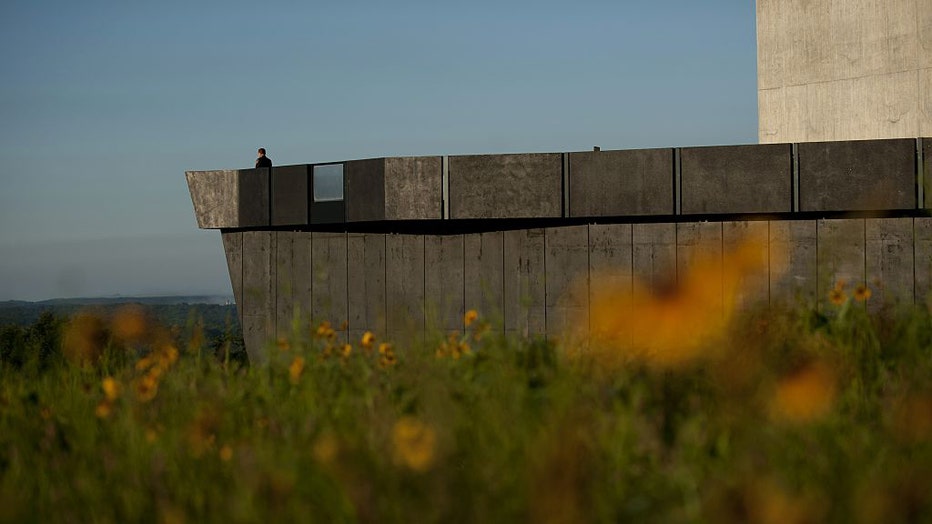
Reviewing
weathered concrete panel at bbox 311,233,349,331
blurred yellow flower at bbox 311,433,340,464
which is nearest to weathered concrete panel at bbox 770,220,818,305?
weathered concrete panel at bbox 311,233,349,331

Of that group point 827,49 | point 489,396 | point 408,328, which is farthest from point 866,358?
point 827,49

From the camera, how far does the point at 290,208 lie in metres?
15.0

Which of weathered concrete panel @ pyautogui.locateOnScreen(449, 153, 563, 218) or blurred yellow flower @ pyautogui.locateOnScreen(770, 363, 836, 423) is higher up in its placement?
weathered concrete panel @ pyautogui.locateOnScreen(449, 153, 563, 218)

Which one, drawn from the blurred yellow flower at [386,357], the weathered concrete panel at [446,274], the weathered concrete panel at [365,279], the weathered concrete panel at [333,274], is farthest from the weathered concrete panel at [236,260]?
the blurred yellow flower at [386,357]

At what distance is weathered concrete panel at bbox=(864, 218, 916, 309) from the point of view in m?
12.5

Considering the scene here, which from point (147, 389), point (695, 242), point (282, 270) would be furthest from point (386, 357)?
point (282, 270)

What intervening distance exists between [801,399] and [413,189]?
34.9 ft

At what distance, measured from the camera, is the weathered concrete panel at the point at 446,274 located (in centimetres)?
1387

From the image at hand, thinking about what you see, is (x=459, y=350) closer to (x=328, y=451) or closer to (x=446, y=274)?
(x=328, y=451)

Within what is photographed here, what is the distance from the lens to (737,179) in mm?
12820

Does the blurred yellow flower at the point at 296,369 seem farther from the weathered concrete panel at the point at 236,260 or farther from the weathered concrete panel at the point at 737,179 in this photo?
the weathered concrete panel at the point at 236,260

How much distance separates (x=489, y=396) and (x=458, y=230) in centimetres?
992

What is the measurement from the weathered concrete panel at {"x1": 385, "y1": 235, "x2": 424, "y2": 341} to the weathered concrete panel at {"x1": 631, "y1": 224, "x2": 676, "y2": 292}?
280 cm

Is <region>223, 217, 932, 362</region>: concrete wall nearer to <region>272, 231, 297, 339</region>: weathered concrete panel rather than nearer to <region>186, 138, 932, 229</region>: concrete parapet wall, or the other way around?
<region>272, 231, 297, 339</region>: weathered concrete panel
